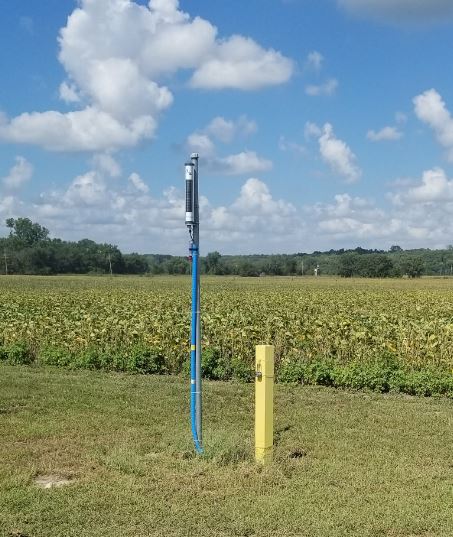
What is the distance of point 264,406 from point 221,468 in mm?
720

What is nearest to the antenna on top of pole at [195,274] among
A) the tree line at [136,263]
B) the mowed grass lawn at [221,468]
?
the mowed grass lawn at [221,468]

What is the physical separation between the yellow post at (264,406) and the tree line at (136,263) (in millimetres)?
92891

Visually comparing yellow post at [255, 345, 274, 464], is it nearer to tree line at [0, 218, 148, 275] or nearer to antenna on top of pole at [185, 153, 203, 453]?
antenna on top of pole at [185, 153, 203, 453]

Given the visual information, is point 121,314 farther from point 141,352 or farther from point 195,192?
point 195,192

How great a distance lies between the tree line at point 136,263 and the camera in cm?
10556

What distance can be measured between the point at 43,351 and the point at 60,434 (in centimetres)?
701

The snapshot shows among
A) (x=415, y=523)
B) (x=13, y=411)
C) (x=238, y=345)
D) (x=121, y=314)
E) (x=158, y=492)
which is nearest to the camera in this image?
(x=415, y=523)

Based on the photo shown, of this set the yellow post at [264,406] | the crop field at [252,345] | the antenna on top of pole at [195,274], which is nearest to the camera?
the yellow post at [264,406]

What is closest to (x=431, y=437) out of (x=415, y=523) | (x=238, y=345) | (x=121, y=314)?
(x=415, y=523)

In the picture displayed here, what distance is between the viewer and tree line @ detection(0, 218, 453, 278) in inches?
4156

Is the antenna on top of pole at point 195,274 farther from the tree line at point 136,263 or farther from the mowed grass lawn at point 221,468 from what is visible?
the tree line at point 136,263

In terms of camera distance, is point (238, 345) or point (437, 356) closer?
point (437, 356)

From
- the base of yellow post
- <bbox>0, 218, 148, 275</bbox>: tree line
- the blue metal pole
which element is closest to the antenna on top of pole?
the blue metal pole

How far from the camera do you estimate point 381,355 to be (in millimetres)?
13180
